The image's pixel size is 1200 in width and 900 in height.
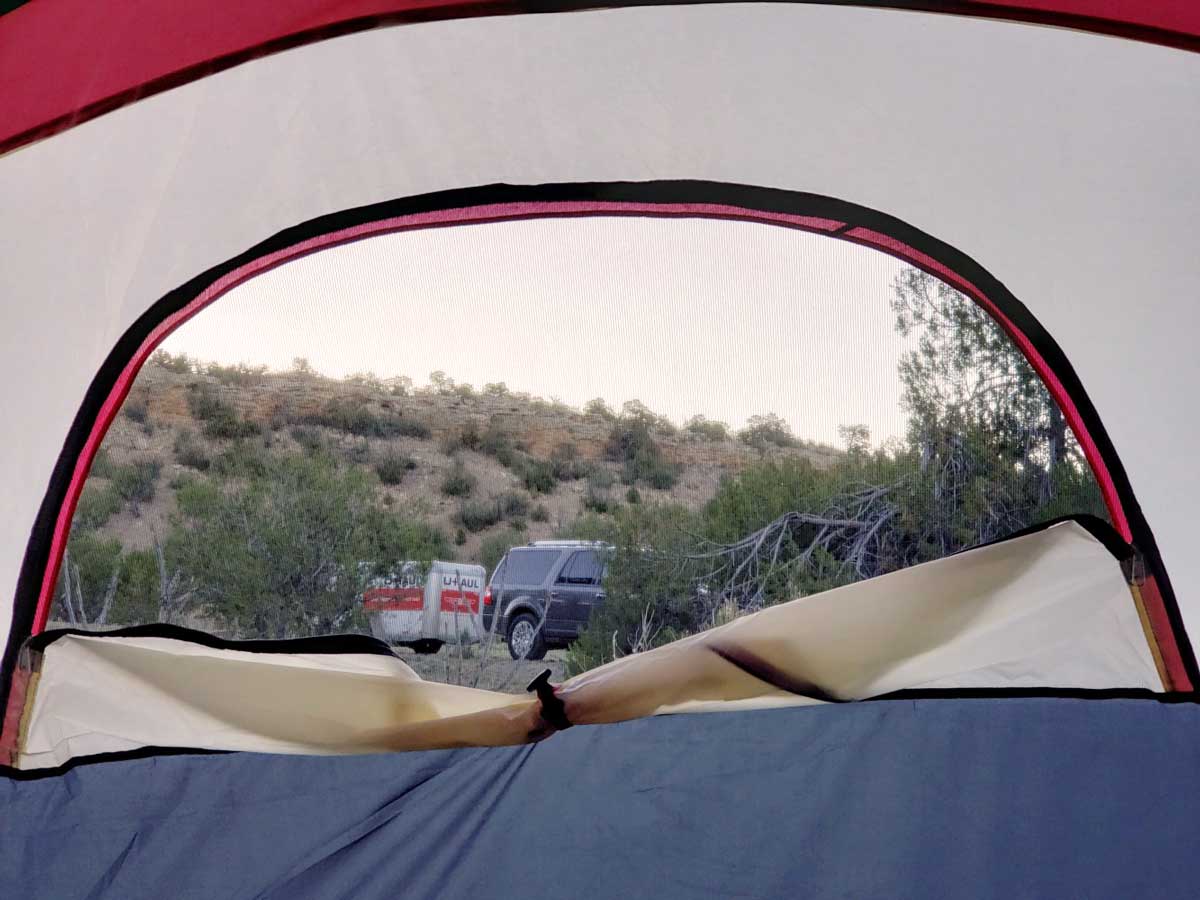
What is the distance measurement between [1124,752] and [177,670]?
37.8 inches

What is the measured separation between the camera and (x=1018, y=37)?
124 centimetres

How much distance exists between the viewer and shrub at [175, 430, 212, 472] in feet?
6.07

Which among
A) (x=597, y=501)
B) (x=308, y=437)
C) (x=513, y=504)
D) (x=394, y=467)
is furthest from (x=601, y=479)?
(x=308, y=437)

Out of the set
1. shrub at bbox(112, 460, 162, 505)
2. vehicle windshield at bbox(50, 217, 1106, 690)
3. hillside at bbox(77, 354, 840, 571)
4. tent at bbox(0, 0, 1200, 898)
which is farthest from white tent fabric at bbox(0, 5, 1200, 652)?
hillside at bbox(77, 354, 840, 571)

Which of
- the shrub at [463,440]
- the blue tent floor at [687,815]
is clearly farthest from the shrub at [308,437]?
the blue tent floor at [687,815]

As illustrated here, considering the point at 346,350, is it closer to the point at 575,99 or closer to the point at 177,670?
the point at 575,99

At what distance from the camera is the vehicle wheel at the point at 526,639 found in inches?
69.0

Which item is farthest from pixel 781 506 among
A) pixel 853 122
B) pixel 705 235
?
pixel 853 122

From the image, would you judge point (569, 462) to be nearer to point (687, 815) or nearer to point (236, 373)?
point (236, 373)

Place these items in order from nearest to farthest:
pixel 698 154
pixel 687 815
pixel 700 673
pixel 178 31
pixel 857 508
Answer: pixel 687 815, pixel 700 673, pixel 178 31, pixel 698 154, pixel 857 508

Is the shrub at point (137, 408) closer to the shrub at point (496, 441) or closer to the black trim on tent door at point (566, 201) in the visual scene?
the black trim on tent door at point (566, 201)

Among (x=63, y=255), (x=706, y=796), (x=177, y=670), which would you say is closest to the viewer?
(x=706, y=796)

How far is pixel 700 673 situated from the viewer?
108 cm

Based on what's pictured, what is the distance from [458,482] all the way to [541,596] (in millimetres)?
320
